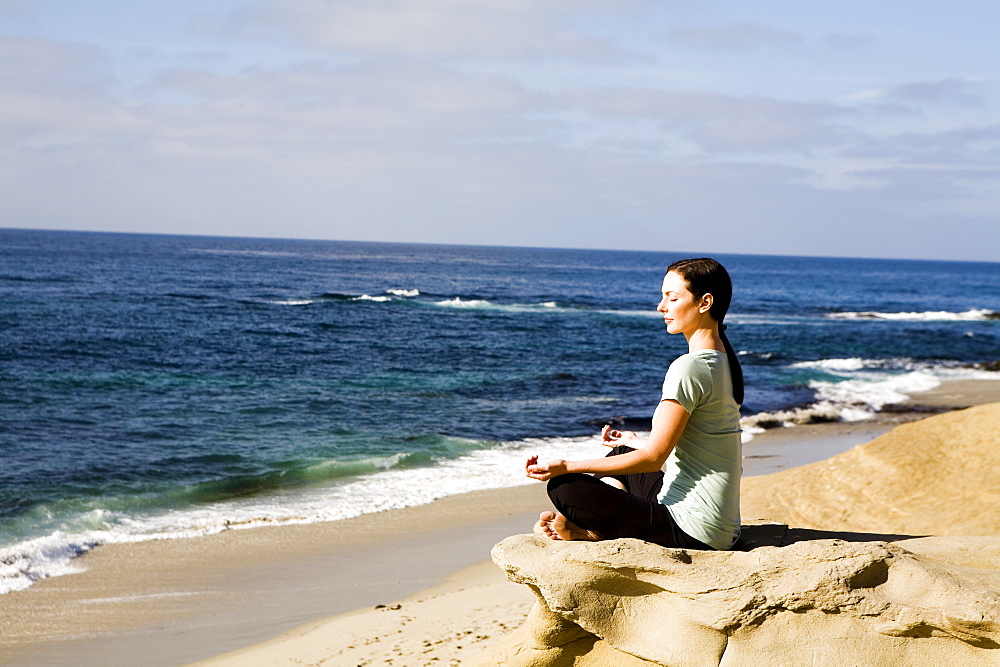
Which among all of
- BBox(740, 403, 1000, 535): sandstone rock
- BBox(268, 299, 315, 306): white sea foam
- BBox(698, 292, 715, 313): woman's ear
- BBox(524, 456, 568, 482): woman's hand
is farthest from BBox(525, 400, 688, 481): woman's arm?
BBox(268, 299, 315, 306): white sea foam

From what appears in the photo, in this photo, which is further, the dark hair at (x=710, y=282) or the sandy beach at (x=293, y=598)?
the sandy beach at (x=293, y=598)

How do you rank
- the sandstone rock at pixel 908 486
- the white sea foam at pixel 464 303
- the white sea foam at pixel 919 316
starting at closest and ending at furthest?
1. the sandstone rock at pixel 908 486
2. the white sea foam at pixel 464 303
3. the white sea foam at pixel 919 316

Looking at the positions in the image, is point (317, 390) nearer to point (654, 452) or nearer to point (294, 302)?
point (654, 452)

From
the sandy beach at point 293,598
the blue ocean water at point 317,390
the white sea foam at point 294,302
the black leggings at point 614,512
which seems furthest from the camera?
the white sea foam at point 294,302

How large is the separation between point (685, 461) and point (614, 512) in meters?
0.43

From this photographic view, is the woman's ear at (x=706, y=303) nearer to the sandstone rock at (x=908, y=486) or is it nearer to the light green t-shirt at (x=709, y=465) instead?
the light green t-shirt at (x=709, y=465)

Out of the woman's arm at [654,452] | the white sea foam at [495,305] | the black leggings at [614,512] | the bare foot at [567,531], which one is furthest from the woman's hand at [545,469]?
the white sea foam at [495,305]

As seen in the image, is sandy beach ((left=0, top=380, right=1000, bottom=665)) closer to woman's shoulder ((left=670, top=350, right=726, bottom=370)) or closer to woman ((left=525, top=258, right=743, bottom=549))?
woman ((left=525, top=258, right=743, bottom=549))

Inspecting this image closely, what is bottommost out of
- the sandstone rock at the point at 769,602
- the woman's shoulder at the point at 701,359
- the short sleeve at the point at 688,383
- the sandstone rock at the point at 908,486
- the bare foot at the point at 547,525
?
the sandstone rock at the point at 908,486

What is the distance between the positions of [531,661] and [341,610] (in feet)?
12.8

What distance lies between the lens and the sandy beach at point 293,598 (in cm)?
665

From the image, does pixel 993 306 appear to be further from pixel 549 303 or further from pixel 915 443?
pixel 915 443

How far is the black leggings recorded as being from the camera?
4.10 metres

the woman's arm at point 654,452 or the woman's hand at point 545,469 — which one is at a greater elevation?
the woman's arm at point 654,452
